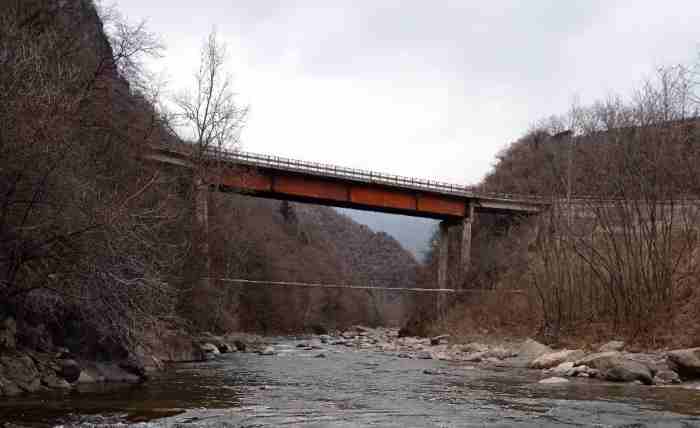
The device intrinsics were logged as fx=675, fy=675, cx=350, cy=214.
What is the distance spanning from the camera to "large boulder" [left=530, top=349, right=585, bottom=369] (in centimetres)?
1994

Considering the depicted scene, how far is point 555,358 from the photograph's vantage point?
20.5 meters

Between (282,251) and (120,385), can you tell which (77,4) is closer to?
(120,385)

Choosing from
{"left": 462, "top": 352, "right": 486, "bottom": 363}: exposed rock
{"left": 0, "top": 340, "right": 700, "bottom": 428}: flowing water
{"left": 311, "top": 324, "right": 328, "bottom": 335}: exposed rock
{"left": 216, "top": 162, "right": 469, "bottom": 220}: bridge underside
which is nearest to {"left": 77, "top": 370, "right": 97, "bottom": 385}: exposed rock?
{"left": 0, "top": 340, "right": 700, "bottom": 428}: flowing water

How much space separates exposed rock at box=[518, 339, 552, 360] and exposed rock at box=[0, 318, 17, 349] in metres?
16.3

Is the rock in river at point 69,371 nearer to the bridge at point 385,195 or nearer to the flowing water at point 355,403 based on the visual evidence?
the flowing water at point 355,403

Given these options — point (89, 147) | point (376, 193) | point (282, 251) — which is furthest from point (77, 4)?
point (282, 251)

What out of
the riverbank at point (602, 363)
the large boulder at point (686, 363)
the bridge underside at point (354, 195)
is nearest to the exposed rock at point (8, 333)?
the riverbank at point (602, 363)

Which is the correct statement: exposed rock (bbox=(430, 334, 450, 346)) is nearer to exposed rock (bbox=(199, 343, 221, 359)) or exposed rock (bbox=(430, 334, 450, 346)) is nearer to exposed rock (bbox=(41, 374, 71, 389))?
exposed rock (bbox=(199, 343, 221, 359))

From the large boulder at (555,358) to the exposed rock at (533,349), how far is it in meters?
1.79

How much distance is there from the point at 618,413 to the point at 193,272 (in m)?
17.9

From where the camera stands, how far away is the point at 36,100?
9781 millimetres

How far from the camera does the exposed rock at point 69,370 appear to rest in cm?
1271

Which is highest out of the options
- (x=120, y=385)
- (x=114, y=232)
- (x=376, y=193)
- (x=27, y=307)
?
(x=376, y=193)

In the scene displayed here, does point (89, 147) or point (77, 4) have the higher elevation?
point (77, 4)
